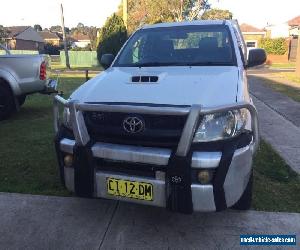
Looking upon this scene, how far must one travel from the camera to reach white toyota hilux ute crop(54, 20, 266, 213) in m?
2.91

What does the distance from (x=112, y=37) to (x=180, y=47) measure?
20.6 metres

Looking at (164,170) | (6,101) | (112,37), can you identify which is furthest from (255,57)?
(112,37)

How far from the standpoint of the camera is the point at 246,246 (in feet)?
10.5

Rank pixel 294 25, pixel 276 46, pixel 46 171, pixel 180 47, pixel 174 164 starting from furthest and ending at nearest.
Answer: pixel 294 25 < pixel 276 46 < pixel 46 171 < pixel 180 47 < pixel 174 164

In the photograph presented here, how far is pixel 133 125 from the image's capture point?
307 cm

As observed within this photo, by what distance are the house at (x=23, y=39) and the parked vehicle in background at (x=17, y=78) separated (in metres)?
64.7

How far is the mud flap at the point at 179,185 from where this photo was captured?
2.87m

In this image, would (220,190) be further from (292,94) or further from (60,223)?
(292,94)

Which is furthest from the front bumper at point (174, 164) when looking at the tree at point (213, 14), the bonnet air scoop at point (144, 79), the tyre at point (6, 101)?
the tree at point (213, 14)

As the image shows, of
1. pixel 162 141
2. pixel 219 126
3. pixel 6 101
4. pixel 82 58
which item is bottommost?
pixel 82 58

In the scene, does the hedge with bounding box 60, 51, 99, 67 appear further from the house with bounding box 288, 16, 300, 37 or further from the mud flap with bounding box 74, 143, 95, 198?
the mud flap with bounding box 74, 143, 95, 198

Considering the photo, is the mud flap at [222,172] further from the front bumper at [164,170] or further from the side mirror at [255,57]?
the side mirror at [255,57]

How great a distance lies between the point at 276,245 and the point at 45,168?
302 cm

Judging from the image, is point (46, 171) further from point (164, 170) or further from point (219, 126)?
point (219, 126)
